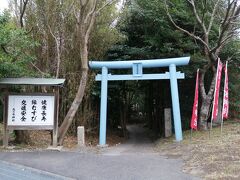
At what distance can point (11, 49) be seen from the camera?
11.6 meters

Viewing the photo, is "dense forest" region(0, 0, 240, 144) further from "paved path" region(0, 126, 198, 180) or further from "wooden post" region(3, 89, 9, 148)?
"paved path" region(0, 126, 198, 180)

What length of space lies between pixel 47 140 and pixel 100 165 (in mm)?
5879

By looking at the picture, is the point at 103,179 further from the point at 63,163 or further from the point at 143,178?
the point at 63,163

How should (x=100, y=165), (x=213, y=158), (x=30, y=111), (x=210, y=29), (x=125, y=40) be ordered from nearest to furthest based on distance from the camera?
(x=213, y=158)
(x=100, y=165)
(x=30, y=111)
(x=210, y=29)
(x=125, y=40)

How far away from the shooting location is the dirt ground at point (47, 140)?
1167cm

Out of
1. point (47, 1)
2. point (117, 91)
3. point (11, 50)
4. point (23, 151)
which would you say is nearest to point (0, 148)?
point (23, 151)

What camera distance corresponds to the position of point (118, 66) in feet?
45.3

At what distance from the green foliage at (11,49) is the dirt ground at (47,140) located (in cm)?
228

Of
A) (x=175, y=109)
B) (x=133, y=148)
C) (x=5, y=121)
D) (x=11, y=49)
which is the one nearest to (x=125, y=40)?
(x=175, y=109)

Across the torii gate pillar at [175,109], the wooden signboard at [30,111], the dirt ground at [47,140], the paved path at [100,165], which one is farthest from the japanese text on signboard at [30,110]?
the torii gate pillar at [175,109]

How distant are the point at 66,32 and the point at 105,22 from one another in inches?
69.5

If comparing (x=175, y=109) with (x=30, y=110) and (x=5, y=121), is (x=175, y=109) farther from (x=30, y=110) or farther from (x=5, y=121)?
(x=5, y=121)

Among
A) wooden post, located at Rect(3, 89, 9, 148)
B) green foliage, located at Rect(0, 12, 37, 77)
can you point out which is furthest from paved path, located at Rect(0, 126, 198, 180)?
green foliage, located at Rect(0, 12, 37, 77)

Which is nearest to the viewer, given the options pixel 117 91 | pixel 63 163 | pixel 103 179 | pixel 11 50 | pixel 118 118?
pixel 103 179
